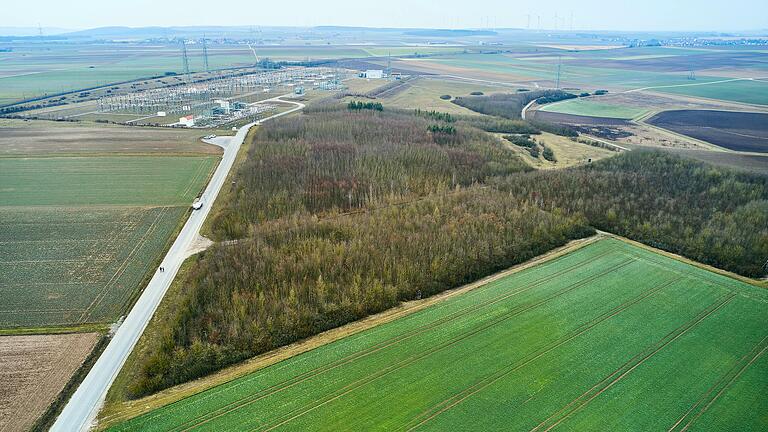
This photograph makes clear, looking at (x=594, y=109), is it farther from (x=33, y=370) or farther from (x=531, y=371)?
(x=33, y=370)

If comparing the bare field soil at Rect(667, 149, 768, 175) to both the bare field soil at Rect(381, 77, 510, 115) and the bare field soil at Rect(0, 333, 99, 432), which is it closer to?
the bare field soil at Rect(381, 77, 510, 115)

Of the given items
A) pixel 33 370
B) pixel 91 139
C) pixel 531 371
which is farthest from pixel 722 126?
pixel 91 139

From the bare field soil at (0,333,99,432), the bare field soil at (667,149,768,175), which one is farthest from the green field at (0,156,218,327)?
the bare field soil at (667,149,768,175)

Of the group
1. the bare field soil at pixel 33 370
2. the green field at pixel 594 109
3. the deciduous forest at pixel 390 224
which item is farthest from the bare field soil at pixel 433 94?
the bare field soil at pixel 33 370

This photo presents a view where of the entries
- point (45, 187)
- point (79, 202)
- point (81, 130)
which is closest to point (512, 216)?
point (79, 202)

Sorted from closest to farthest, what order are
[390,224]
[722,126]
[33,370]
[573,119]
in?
[33,370]
[390,224]
[722,126]
[573,119]

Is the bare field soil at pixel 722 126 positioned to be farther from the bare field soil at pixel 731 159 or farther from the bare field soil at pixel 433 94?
the bare field soil at pixel 433 94
